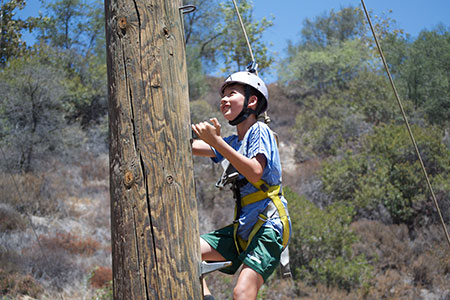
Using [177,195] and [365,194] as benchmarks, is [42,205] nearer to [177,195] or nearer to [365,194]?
[365,194]

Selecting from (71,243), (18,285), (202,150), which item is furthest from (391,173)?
(202,150)

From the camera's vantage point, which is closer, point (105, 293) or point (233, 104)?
point (233, 104)

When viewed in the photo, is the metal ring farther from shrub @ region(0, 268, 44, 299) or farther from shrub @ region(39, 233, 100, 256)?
shrub @ region(39, 233, 100, 256)

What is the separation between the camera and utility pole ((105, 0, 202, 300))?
85.6 inches

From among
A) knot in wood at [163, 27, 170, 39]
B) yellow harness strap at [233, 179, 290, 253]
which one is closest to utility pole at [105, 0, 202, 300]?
knot in wood at [163, 27, 170, 39]

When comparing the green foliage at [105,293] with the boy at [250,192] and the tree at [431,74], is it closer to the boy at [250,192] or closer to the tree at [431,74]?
the boy at [250,192]

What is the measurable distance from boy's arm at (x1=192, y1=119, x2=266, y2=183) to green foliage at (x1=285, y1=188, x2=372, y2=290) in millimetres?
7165

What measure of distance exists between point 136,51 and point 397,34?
→ 23.6 m

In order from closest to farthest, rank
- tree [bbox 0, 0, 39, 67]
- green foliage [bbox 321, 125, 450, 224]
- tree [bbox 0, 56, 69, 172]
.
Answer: tree [bbox 0, 0, 39, 67], green foliage [bbox 321, 125, 450, 224], tree [bbox 0, 56, 69, 172]

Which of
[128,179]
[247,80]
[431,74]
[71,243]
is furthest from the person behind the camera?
[431,74]

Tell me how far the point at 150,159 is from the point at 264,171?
712 millimetres

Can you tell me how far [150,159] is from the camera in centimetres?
223

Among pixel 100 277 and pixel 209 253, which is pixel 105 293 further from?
pixel 209 253

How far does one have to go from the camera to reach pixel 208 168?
14.3 m
